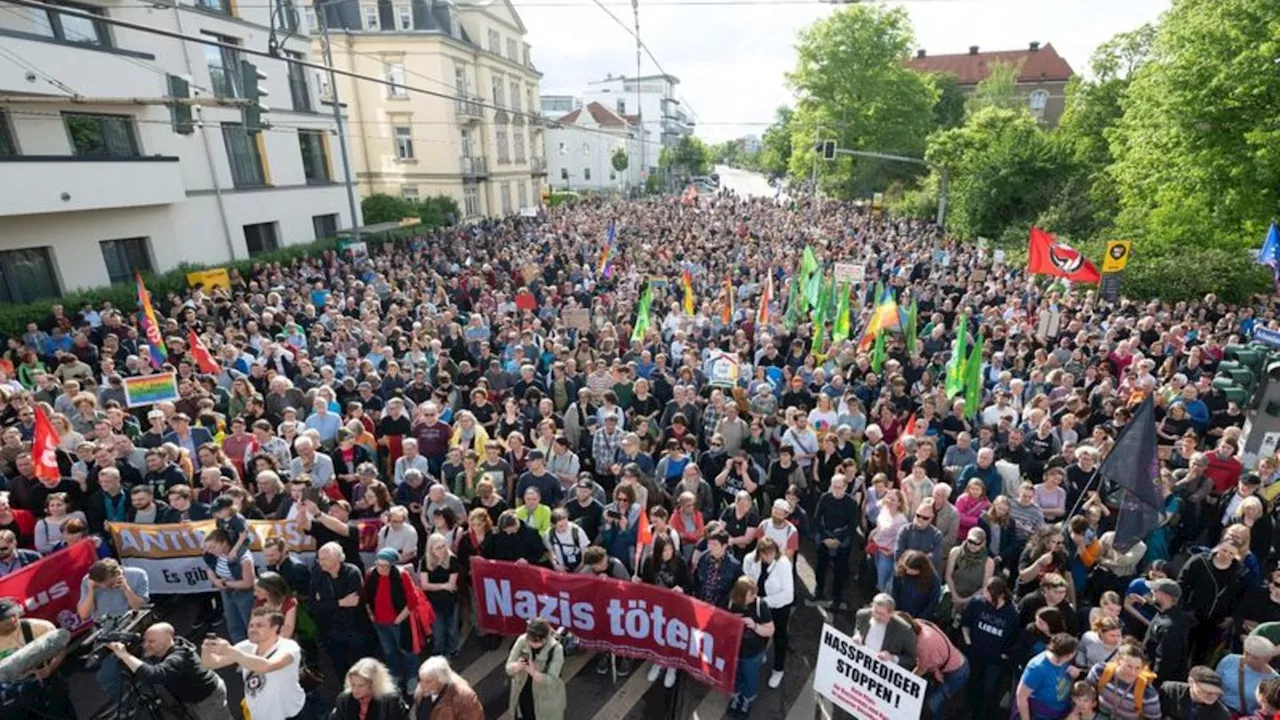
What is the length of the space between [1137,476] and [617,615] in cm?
476

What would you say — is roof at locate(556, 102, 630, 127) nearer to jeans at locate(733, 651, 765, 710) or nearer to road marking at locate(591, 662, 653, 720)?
road marking at locate(591, 662, 653, 720)

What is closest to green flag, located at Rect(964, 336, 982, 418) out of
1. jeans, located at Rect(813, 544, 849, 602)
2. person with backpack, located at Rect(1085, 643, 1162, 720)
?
jeans, located at Rect(813, 544, 849, 602)

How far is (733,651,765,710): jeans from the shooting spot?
562cm

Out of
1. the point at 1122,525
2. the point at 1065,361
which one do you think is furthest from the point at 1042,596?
the point at 1065,361

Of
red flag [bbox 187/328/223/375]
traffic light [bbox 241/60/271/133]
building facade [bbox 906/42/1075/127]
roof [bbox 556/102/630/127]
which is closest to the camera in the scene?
traffic light [bbox 241/60/271/133]

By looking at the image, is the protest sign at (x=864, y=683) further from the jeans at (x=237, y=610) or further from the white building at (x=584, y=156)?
the white building at (x=584, y=156)

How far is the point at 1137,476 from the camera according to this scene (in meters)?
6.14

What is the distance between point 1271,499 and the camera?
6.93 meters

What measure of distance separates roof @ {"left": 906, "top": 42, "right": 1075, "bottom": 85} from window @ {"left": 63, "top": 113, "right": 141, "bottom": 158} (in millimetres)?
72573

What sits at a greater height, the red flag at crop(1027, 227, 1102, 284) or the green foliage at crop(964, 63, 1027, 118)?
the green foliage at crop(964, 63, 1027, 118)

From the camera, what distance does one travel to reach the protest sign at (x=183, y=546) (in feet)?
20.7

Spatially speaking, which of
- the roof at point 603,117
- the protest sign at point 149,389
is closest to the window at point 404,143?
the protest sign at point 149,389

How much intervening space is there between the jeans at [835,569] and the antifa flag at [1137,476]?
2.38 meters

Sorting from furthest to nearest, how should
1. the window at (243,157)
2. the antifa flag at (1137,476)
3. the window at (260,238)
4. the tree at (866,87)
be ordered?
the tree at (866,87), the window at (260,238), the window at (243,157), the antifa flag at (1137,476)
